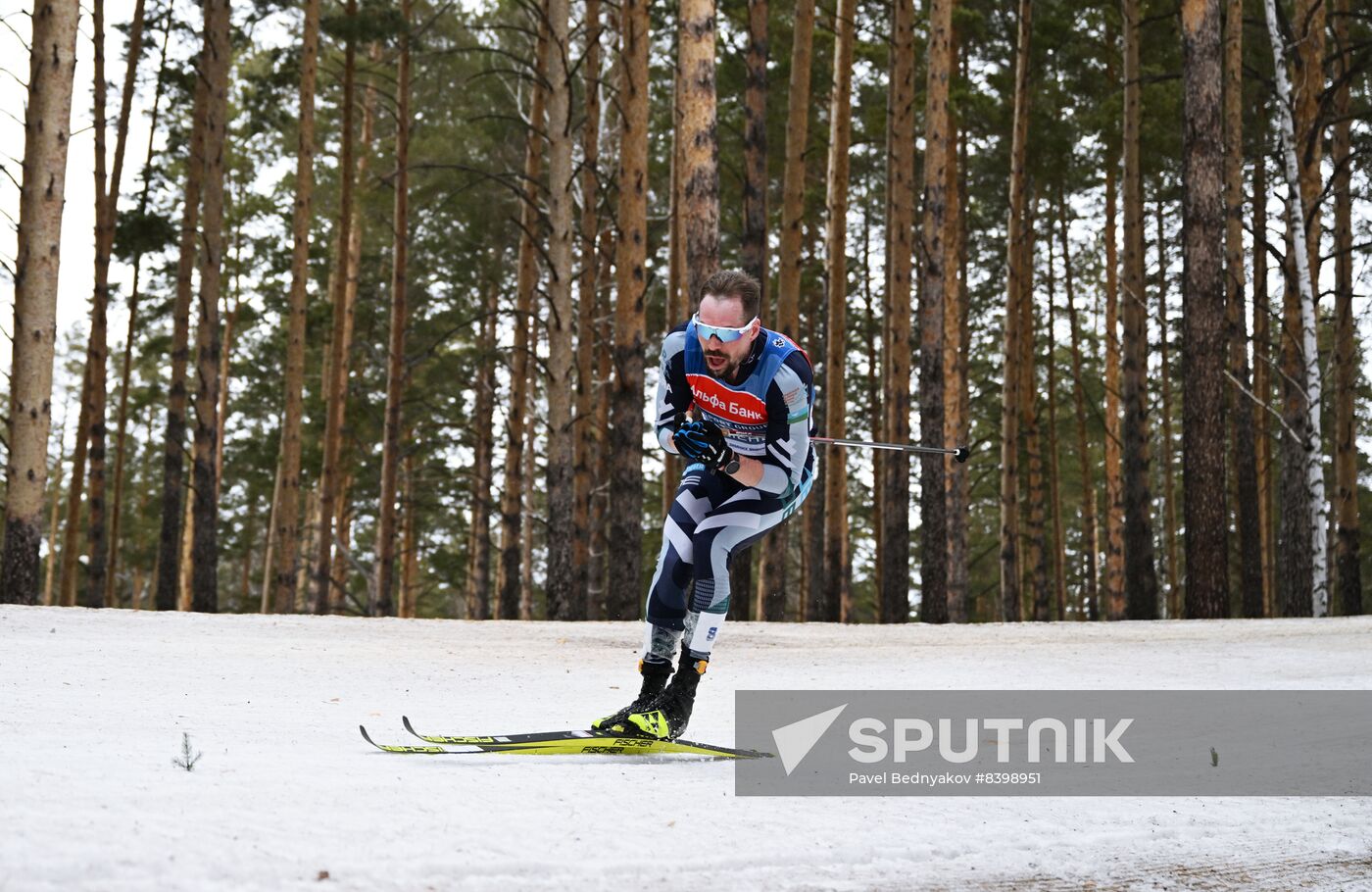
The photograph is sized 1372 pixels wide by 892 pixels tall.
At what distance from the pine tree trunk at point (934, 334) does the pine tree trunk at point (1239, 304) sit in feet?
14.4

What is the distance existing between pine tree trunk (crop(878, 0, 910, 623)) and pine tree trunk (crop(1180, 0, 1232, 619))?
3719 mm

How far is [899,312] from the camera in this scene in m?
16.5

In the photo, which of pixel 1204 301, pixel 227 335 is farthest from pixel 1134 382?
pixel 227 335

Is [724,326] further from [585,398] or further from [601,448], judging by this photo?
[601,448]

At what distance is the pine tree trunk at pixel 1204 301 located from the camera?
42.8 feet

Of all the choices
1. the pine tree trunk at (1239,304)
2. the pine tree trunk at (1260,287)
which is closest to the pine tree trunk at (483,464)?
the pine tree trunk at (1239,304)

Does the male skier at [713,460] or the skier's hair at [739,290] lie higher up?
the skier's hair at [739,290]

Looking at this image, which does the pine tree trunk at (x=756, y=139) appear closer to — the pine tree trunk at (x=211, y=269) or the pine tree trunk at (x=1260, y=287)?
the pine tree trunk at (x=211, y=269)

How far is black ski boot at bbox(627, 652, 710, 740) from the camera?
16.6 feet

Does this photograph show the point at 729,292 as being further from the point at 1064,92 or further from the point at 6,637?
the point at 1064,92

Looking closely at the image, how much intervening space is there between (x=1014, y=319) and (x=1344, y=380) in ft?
18.6

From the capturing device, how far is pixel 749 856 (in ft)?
10.6

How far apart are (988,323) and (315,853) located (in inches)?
1403

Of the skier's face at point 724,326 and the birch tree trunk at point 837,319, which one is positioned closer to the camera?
the skier's face at point 724,326
